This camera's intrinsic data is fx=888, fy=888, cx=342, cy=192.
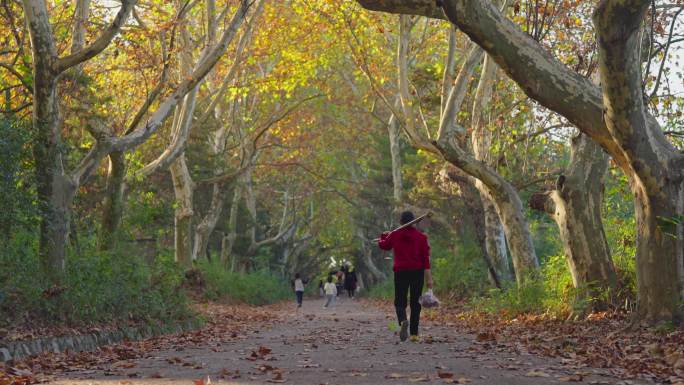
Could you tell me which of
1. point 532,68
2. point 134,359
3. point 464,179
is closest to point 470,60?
point 464,179

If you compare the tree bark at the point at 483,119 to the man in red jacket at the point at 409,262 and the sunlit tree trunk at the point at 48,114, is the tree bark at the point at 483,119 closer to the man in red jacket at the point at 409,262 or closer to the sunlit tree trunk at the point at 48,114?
the man in red jacket at the point at 409,262

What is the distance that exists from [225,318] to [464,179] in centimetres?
695

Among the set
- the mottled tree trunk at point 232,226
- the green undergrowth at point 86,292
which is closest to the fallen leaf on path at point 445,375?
the green undergrowth at point 86,292

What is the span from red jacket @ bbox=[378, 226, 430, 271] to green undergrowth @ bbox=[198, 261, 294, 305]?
19.2 m

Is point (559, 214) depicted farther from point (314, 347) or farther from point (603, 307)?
point (314, 347)

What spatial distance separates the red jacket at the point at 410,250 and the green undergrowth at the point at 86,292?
13.8ft

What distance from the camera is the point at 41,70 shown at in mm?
13242

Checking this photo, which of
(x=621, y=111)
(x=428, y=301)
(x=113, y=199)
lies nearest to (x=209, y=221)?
(x=113, y=199)

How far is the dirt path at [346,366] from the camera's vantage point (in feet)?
24.9

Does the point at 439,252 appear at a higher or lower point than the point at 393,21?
lower

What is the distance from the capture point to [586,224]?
14.3 meters

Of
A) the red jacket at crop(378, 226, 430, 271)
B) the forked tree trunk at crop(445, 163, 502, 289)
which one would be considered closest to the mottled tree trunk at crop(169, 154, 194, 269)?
the forked tree trunk at crop(445, 163, 502, 289)

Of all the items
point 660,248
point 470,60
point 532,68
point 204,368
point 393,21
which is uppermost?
point 393,21

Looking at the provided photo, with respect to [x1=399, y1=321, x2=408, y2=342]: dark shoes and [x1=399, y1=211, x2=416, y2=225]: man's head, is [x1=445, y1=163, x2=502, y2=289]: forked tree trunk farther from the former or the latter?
[x1=399, y1=321, x2=408, y2=342]: dark shoes
